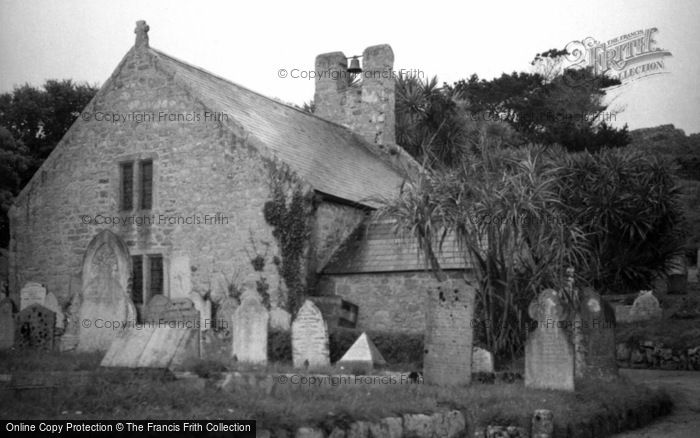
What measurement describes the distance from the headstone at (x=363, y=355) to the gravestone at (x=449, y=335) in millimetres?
2332

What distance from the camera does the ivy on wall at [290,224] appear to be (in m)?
20.5

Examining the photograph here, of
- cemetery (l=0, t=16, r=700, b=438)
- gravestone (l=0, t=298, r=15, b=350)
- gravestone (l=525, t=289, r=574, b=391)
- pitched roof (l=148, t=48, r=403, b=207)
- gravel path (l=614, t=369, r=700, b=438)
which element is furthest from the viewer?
pitched roof (l=148, t=48, r=403, b=207)

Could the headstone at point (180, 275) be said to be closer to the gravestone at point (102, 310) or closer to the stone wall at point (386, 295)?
the stone wall at point (386, 295)

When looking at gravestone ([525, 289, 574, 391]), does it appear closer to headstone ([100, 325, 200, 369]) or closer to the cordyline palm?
the cordyline palm

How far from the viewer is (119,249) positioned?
16125 millimetres

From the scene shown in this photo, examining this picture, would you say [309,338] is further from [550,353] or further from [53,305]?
[53,305]

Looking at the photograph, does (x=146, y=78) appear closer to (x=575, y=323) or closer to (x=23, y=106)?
(x=575, y=323)

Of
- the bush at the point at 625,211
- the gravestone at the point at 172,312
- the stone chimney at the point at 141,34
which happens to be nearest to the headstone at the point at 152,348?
the gravestone at the point at 172,312

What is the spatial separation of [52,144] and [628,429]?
32.2 m

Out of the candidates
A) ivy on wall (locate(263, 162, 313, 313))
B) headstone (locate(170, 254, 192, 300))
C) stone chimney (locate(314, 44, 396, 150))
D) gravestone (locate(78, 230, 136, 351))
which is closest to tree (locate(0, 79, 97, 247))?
stone chimney (locate(314, 44, 396, 150))

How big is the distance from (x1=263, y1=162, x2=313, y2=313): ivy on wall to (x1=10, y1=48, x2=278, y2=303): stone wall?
29 cm

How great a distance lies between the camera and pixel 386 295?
20.4 metres

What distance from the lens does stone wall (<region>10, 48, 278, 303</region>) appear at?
2144cm

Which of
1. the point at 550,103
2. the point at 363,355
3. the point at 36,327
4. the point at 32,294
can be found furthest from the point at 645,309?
the point at 550,103
